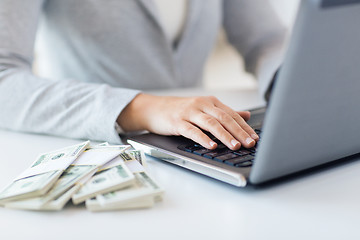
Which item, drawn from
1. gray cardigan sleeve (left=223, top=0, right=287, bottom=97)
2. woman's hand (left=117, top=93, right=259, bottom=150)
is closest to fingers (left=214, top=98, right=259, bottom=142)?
woman's hand (left=117, top=93, right=259, bottom=150)

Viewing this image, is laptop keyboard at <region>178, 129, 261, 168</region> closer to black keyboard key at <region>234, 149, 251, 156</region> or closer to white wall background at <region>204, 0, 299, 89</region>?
black keyboard key at <region>234, 149, 251, 156</region>

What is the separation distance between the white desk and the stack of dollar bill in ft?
0.03

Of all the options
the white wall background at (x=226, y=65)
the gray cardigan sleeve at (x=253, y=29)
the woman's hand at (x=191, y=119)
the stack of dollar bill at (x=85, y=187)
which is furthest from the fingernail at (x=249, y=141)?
the white wall background at (x=226, y=65)

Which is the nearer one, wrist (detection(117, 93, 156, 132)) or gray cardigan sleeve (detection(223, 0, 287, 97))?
wrist (detection(117, 93, 156, 132))

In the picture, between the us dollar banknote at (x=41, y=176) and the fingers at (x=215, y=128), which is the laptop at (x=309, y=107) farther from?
the us dollar banknote at (x=41, y=176)

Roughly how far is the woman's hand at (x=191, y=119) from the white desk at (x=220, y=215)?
2.9 inches

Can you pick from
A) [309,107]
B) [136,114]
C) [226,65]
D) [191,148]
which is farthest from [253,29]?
[309,107]

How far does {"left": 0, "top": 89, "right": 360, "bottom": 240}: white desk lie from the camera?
42 centimetres

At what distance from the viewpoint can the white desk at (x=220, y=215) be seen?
42 cm

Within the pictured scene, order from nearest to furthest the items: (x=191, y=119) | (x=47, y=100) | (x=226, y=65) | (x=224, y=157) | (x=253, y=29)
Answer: (x=224, y=157) < (x=191, y=119) < (x=47, y=100) < (x=253, y=29) < (x=226, y=65)

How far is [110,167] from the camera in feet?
1.71

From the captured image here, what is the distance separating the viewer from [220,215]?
0.46m

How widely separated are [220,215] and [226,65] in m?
1.74

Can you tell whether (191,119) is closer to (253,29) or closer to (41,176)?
(41,176)
